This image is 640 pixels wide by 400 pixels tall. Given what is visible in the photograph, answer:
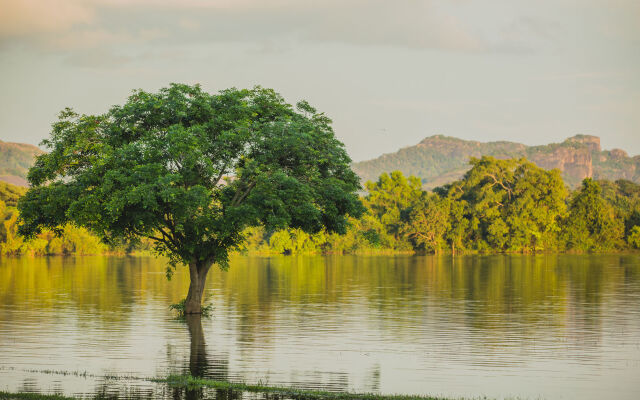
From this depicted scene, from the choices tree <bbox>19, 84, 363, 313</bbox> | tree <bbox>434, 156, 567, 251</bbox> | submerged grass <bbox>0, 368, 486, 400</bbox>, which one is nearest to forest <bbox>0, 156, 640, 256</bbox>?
tree <bbox>434, 156, 567, 251</bbox>

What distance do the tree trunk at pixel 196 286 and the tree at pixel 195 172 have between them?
73 millimetres

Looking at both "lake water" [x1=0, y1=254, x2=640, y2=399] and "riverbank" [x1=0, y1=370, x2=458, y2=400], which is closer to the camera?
"riverbank" [x1=0, y1=370, x2=458, y2=400]

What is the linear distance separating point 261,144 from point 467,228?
379 feet

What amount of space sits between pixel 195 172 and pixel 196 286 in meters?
5.89

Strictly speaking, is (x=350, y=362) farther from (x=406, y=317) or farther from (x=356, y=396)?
(x=406, y=317)

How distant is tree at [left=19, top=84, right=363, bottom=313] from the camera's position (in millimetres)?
30205

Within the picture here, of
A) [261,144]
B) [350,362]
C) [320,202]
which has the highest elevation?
[261,144]

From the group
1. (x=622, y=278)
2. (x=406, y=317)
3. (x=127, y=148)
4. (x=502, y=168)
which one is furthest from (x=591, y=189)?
(x=127, y=148)

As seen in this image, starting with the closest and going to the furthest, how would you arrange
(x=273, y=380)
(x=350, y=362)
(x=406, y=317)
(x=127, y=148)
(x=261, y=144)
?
(x=273, y=380) < (x=350, y=362) < (x=127, y=148) < (x=261, y=144) < (x=406, y=317)

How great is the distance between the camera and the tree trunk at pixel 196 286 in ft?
116

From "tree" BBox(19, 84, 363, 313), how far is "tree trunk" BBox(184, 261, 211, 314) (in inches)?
2.9

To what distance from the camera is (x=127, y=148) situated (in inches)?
1195

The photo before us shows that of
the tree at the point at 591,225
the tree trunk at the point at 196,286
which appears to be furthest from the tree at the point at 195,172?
the tree at the point at 591,225

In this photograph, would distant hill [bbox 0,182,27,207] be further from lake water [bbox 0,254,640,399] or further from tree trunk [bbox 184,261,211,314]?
tree trunk [bbox 184,261,211,314]
